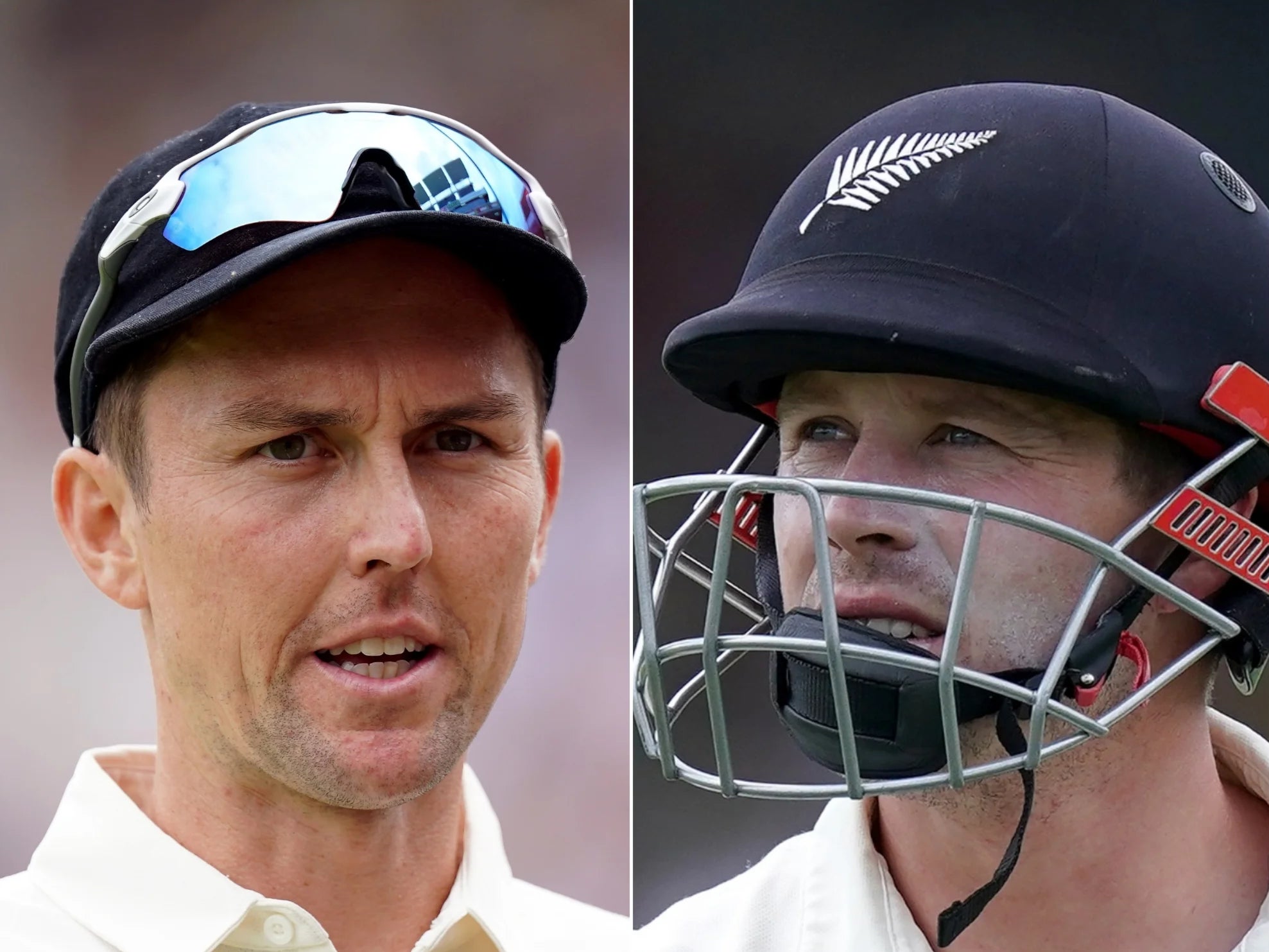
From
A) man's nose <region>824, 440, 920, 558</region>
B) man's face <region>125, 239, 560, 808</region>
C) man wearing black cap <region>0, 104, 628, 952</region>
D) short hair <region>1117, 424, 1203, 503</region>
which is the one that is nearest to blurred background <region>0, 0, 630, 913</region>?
man wearing black cap <region>0, 104, 628, 952</region>

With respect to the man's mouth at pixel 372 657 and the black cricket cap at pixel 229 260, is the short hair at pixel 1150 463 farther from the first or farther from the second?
the man's mouth at pixel 372 657

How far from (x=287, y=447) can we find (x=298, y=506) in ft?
0.21

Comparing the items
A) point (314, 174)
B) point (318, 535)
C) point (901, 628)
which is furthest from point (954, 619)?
point (314, 174)

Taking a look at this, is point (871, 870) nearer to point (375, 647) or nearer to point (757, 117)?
point (375, 647)

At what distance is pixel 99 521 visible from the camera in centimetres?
167

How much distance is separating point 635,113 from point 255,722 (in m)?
1.22

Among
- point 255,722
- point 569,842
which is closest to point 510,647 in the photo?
point 255,722

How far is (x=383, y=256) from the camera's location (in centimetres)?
158

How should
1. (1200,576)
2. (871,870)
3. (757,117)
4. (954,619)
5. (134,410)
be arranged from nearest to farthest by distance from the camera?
1. (954,619)
2. (134,410)
3. (1200,576)
4. (871,870)
5. (757,117)

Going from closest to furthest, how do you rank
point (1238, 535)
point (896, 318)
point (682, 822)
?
→ 1. point (896, 318)
2. point (1238, 535)
3. point (682, 822)

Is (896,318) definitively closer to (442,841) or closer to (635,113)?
(442,841)

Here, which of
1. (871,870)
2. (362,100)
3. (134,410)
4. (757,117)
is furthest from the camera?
(757,117)

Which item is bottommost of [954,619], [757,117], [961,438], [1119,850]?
[1119,850]

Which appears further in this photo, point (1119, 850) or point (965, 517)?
point (1119, 850)
